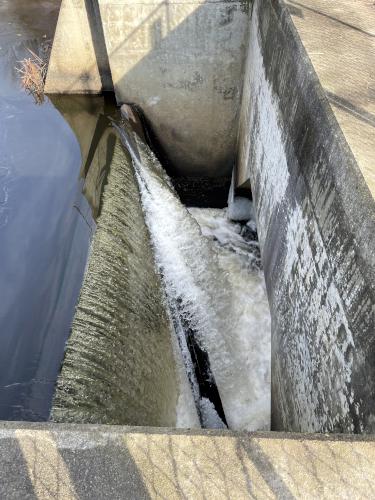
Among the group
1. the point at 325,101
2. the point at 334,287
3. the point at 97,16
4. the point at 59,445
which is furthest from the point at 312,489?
the point at 97,16

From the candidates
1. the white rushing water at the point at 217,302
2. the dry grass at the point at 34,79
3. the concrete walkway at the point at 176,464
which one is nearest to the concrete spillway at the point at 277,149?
the dry grass at the point at 34,79

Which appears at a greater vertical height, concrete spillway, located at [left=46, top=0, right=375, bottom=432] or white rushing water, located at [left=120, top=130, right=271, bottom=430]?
concrete spillway, located at [left=46, top=0, right=375, bottom=432]

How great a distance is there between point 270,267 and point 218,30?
13.5 ft

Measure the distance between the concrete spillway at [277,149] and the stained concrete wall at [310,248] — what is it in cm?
1

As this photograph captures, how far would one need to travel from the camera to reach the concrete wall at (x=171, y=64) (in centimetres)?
646

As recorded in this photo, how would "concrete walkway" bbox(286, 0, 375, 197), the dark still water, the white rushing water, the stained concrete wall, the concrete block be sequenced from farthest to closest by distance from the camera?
1. the concrete block
2. the white rushing water
3. the dark still water
4. "concrete walkway" bbox(286, 0, 375, 197)
5. the stained concrete wall

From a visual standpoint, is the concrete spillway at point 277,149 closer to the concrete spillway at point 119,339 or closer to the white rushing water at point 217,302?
the white rushing water at point 217,302

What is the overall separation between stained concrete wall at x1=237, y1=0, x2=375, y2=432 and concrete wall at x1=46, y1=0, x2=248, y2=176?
1442 mm

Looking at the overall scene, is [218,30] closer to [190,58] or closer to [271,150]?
[190,58]

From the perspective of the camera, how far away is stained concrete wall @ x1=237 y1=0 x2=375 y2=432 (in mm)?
2508

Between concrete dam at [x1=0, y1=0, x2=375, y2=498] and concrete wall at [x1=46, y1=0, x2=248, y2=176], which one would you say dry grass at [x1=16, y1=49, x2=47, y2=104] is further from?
concrete wall at [x1=46, y1=0, x2=248, y2=176]

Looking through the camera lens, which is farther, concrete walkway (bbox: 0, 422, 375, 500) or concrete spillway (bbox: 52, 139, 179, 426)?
concrete spillway (bbox: 52, 139, 179, 426)

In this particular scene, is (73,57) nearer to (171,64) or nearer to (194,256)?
(171,64)

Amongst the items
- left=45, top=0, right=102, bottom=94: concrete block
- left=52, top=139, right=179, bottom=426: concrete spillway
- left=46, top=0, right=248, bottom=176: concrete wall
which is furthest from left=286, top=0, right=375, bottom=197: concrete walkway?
left=45, top=0, right=102, bottom=94: concrete block
